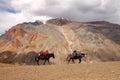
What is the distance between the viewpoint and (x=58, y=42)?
138375 mm

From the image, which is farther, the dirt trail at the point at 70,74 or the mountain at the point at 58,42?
the mountain at the point at 58,42

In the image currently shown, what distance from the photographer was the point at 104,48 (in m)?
141

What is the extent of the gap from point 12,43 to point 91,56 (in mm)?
41930

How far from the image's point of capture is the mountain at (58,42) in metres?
134

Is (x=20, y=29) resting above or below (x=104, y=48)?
above

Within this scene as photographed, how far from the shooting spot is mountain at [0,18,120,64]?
134 m

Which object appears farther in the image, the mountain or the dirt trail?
the mountain

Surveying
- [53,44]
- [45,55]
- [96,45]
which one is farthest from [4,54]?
[45,55]

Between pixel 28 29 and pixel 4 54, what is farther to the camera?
pixel 28 29

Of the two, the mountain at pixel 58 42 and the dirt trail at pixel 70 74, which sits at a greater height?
Result: the mountain at pixel 58 42

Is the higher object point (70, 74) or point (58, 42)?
point (58, 42)

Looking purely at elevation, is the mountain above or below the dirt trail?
above

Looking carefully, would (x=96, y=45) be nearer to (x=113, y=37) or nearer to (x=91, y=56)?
(x=91, y=56)

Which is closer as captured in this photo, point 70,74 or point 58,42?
point 70,74
